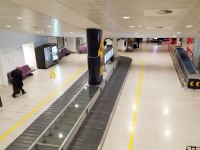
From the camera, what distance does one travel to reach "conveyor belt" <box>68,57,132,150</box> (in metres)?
7.07

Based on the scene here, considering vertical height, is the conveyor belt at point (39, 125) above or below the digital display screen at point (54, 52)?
below

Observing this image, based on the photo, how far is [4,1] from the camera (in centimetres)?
346

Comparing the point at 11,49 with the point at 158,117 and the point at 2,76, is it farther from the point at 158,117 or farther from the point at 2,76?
the point at 158,117

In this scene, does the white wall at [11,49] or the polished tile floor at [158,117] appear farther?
the white wall at [11,49]

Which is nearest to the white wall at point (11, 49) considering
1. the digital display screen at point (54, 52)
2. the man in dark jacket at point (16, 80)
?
the man in dark jacket at point (16, 80)

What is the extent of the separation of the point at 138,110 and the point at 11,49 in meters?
10.0

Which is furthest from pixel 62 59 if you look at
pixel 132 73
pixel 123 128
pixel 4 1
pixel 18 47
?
pixel 4 1

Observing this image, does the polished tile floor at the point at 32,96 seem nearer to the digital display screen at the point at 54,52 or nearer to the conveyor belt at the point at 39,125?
the conveyor belt at the point at 39,125

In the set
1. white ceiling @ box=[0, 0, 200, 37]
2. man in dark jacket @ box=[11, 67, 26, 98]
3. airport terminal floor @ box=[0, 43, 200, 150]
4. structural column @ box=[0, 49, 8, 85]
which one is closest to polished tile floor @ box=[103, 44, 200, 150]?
airport terminal floor @ box=[0, 43, 200, 150]

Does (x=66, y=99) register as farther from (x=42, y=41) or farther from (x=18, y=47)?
(x=42, y=41)

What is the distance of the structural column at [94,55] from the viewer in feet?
36.9

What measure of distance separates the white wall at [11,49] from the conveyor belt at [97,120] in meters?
7.03

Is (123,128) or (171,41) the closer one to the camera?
(123,128)

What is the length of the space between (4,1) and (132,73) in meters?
13.5
